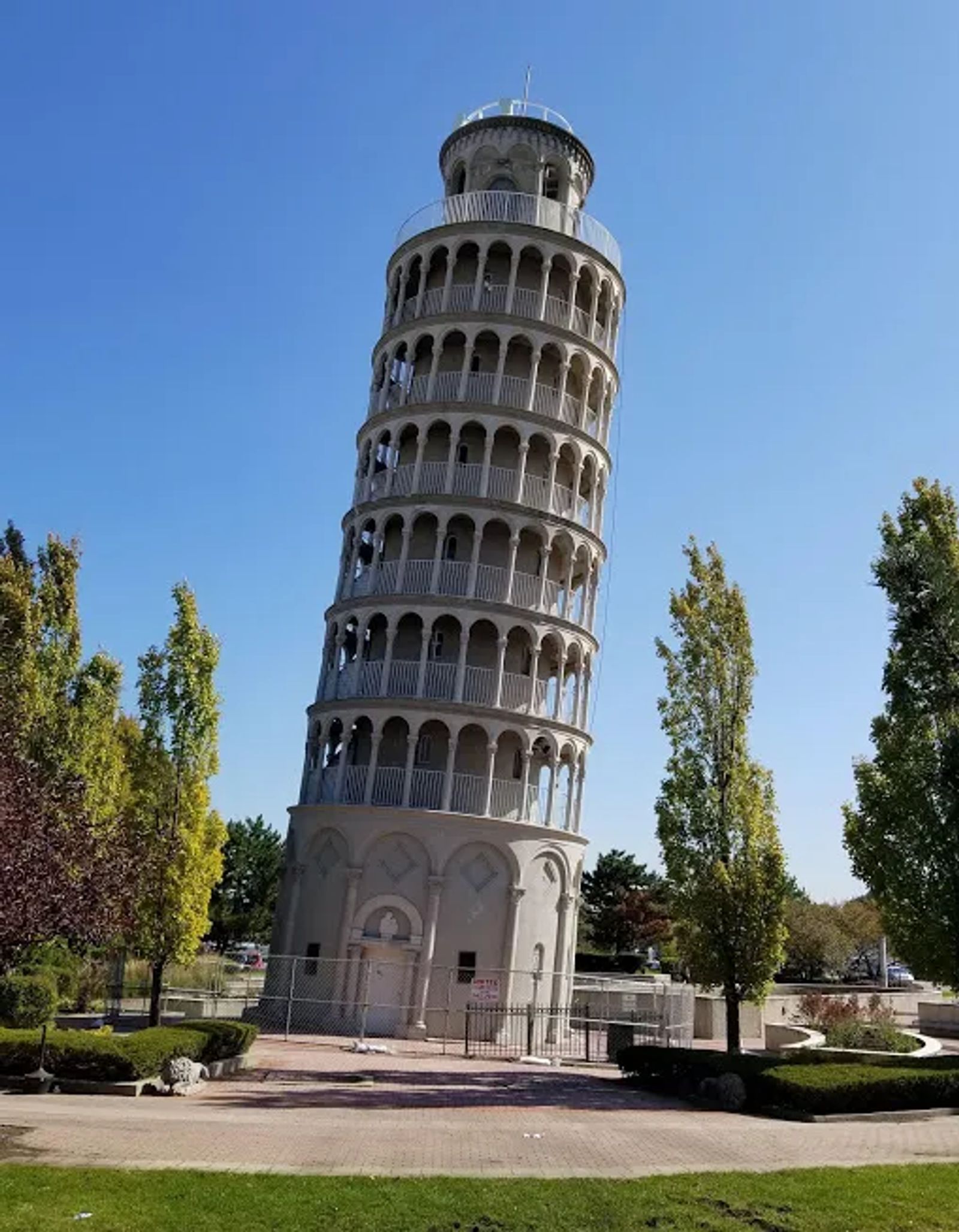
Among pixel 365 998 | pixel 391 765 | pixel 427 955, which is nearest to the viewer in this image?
pixel 365 998

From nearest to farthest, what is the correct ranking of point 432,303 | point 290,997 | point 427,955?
point 290,997
point 427,955
point 432,303

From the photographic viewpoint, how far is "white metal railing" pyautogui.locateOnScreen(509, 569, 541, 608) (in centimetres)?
3728

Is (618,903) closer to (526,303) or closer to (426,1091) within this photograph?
(526,303)

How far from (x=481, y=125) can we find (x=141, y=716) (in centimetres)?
2948

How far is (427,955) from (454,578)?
1230 centimetres

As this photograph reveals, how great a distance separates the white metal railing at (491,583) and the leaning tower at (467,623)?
6cm

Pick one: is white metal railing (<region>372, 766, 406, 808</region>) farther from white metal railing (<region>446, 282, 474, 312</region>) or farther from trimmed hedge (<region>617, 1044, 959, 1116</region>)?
white metal railing (<region>446, 282, 474, 312</region>)

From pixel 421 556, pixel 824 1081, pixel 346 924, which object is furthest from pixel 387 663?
pixel 824 1081

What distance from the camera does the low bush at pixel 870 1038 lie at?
2766 cm

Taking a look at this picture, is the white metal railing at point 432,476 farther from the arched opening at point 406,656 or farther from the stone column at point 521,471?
the arched opening at point 406,656

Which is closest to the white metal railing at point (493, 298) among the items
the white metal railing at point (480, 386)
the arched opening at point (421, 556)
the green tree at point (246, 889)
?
the white metal railing at point (480, 386)

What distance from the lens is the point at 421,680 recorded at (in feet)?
117

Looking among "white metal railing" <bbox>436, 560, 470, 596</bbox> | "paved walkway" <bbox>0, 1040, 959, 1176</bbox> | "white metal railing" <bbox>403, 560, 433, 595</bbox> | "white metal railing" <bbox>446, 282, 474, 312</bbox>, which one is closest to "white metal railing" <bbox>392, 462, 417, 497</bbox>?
"white metal railing" <bbox>403, 560, 433, 595</bbox>

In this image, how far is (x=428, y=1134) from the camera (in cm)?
1535
